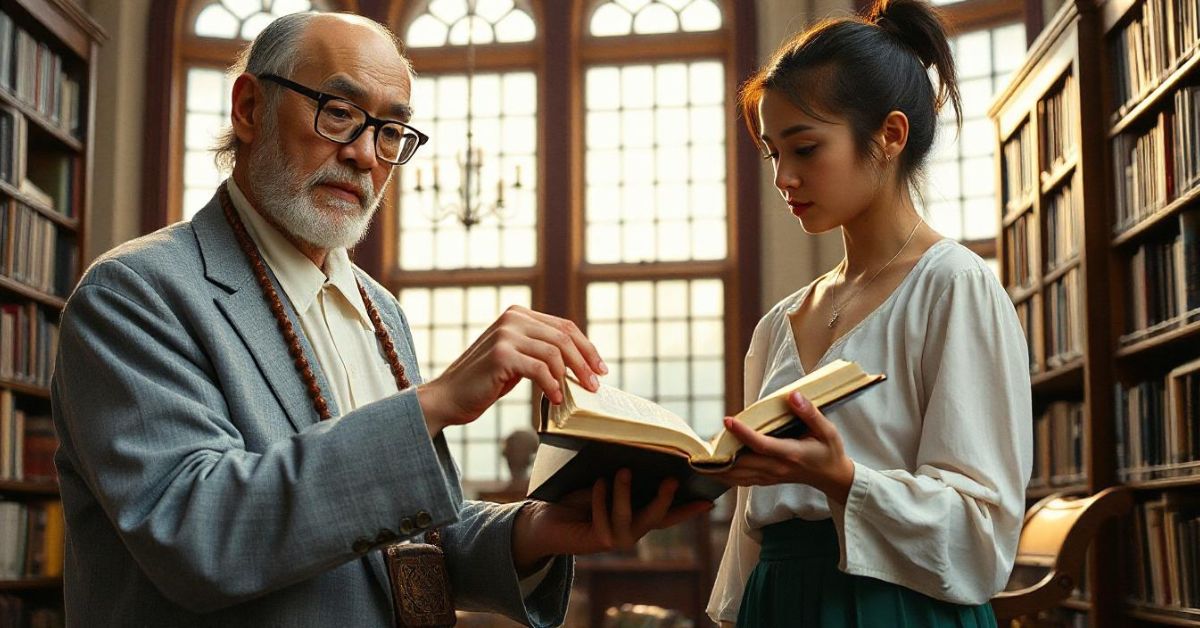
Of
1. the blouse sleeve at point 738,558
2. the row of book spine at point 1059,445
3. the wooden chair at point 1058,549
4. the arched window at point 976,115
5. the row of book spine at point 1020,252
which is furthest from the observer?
the arched window at point 976,115

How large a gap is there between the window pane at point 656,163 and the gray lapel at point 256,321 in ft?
20.1

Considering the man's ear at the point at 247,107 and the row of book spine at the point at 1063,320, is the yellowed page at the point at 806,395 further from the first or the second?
the row of book spine at the point at 1063,320

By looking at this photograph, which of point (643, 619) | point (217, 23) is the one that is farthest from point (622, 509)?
point (217, 23)

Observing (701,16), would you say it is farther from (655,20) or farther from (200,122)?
(200,122)

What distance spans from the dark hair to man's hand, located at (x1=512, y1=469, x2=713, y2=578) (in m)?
0.63

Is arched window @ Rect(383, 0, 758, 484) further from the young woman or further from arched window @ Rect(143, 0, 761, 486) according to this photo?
the young woman

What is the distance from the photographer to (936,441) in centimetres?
169

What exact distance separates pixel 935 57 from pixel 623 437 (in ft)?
3.02

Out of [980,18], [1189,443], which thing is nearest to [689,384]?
[980,18]

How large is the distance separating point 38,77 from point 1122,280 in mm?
4105

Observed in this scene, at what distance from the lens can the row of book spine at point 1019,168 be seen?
493 centimetres

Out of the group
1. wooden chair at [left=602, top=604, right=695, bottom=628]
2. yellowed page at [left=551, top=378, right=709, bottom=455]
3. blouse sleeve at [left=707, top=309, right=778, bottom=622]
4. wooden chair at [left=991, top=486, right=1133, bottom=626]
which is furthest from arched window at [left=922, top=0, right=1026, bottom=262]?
yellowed page at [left=551, top=378, right=709, bottom=455]

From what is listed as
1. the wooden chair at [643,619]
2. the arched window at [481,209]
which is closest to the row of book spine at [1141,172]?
the wooden chair at [643,619]

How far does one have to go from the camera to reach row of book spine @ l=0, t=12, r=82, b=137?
15.7ft
